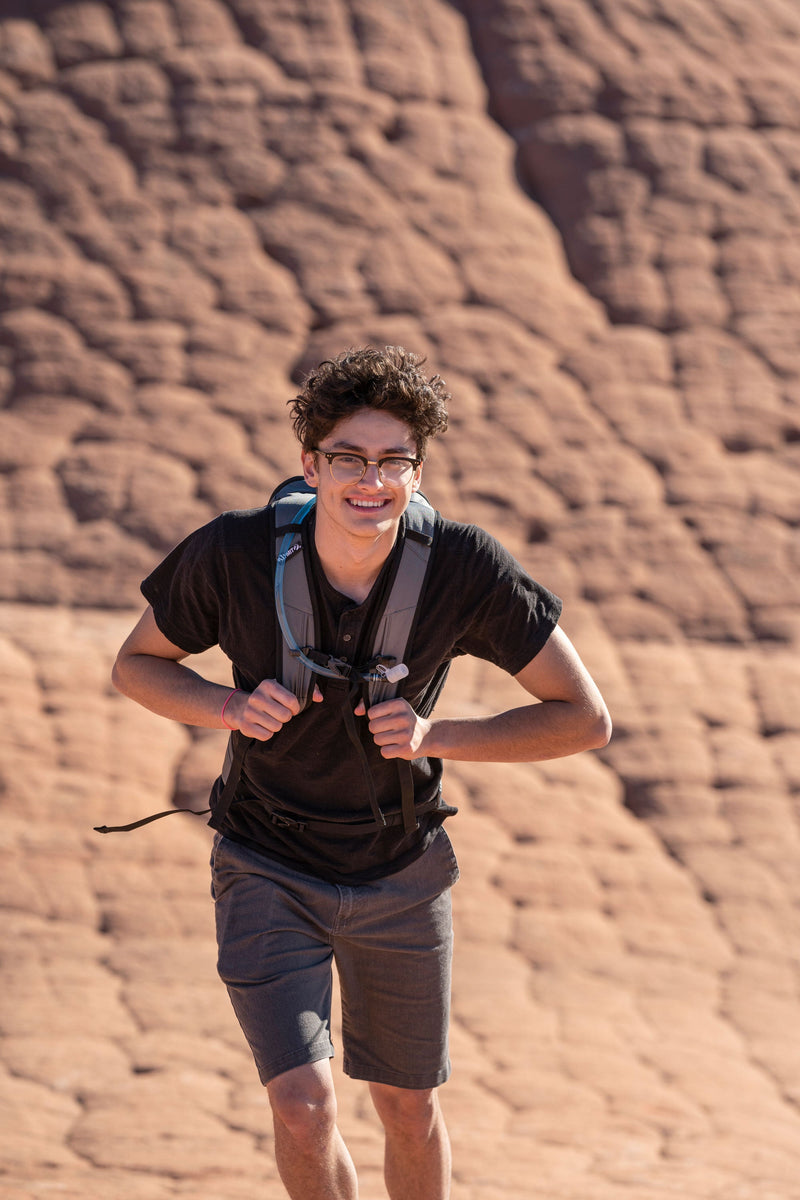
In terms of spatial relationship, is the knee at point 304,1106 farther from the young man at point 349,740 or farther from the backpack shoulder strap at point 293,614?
the backpack shoulder strap at point 293,614

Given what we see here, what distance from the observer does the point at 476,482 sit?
218 inches

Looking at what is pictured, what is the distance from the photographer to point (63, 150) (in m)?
5.89

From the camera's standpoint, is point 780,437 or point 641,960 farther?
point 780,437

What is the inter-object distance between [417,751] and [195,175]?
470 centimetres

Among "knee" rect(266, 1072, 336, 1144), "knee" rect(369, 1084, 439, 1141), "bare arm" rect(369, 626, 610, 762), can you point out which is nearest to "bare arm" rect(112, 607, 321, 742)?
"bare arm" rect(369, 626, 610, 762)

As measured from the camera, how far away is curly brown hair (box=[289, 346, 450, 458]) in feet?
6.23

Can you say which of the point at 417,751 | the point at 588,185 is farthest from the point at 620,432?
the point at 417,751

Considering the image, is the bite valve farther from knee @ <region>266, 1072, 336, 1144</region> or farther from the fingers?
knee @ <region>266, 1072, 336, 1144</region>

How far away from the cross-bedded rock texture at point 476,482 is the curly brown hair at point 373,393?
1916 millimetres

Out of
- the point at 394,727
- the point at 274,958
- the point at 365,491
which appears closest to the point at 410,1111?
the point at 274,958

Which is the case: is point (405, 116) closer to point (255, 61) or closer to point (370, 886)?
point (255, 61)

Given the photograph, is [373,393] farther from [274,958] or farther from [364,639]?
[274,958]

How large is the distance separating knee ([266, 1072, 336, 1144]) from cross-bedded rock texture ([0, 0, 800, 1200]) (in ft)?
4.15

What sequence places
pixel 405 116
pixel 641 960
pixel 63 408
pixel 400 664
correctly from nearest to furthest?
pixel 400 664 < pixel 641 960 < pixel 63 408 < pixel 405 116
